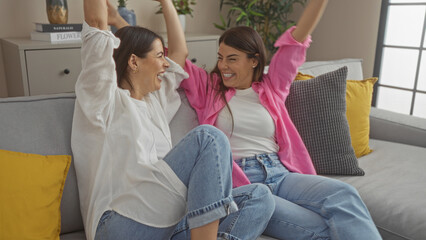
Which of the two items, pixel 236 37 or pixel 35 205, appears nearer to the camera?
pixel 35 205

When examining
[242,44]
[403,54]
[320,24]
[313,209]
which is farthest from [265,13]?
[313,209]

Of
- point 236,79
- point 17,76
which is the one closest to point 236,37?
point 236,79

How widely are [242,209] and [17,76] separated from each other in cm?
178

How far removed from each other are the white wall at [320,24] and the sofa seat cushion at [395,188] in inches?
56.5

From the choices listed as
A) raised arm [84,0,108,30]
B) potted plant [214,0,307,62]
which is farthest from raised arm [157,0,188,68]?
potted plant [214,0,307,62]

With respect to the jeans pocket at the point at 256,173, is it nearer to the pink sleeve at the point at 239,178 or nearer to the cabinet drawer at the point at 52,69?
the pink sleeve at the point at 239,178

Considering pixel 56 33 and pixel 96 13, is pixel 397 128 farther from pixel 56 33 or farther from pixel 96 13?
pixel 56 33

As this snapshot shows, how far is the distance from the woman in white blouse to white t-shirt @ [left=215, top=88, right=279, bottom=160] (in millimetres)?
265

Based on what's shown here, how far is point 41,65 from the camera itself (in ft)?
7.96

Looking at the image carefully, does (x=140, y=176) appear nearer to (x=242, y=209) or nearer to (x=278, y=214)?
(x=242, y=209)

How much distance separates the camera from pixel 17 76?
2.51 m

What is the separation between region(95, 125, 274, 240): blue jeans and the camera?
121cm

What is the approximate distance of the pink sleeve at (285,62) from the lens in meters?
1.73

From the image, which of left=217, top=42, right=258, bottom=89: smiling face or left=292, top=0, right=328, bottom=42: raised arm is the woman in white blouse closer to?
left=217, top=42, right=258, bottom=89: smiling face
